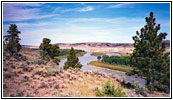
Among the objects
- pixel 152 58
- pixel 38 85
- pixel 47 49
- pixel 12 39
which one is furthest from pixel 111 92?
pixel 12 39

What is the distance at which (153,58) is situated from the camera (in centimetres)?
1847

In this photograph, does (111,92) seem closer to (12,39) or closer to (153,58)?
(153,58)

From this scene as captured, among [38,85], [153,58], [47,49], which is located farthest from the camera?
[47,49]

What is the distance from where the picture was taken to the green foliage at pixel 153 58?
1809 cm

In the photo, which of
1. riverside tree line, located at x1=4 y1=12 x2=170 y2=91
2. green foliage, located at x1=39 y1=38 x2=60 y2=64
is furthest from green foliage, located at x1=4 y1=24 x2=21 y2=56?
riverside tree line, located at x1=4 y1=12 x2=170 y2=91

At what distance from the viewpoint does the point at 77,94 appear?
12.0 meters

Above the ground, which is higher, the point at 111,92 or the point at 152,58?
the point at 152,58

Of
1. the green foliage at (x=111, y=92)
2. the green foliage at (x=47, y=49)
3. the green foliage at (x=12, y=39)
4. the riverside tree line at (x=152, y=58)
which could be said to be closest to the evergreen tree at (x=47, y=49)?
the green foliage at (x=47, y=49)

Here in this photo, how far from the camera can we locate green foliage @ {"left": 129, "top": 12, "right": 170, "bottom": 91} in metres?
18.1


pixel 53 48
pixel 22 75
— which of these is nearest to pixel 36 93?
pixel 22 75

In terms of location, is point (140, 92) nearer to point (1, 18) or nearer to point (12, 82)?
point (12, 82)

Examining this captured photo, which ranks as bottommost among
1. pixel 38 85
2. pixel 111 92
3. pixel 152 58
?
pixel 111 92

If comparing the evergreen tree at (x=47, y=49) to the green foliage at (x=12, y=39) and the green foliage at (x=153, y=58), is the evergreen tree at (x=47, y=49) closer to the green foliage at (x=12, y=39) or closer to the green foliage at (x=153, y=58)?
the green foliage at (x=12, y=39)

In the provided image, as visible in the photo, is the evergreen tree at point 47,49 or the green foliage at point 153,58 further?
the evergreen tree at point 47,49
